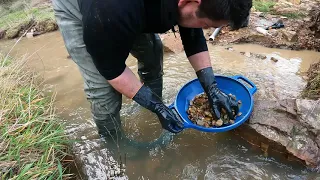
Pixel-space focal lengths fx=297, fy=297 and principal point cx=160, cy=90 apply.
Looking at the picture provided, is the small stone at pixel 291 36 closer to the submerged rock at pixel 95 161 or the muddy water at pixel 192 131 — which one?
the muddy water at pixel 192 131

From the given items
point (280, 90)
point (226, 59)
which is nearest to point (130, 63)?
point (226, 59)

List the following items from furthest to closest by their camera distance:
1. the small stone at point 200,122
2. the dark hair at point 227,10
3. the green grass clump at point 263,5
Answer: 1. the green grass clump at point 263,5
2. the small stone at point 200,122
3. the dark hair at point 227,10

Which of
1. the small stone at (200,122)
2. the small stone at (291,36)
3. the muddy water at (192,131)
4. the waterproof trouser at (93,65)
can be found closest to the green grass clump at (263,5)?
the small stone at (291,36)

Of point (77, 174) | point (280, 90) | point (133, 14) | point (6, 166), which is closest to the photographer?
point (133, 14)

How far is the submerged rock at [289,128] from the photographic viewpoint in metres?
2.11

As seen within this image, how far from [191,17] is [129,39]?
0.36 metres

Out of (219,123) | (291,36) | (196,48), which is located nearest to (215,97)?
(219,123)

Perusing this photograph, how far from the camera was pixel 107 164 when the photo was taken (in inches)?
94.0

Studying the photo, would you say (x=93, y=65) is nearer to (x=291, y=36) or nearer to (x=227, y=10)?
(x=227, y=10)

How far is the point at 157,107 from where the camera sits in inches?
79.7

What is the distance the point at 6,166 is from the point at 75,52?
0.82 m

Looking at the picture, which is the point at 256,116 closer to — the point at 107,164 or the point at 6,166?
the point at 107,164

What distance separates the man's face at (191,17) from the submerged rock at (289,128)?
105 centimetres

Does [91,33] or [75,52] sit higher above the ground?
[91,33]
